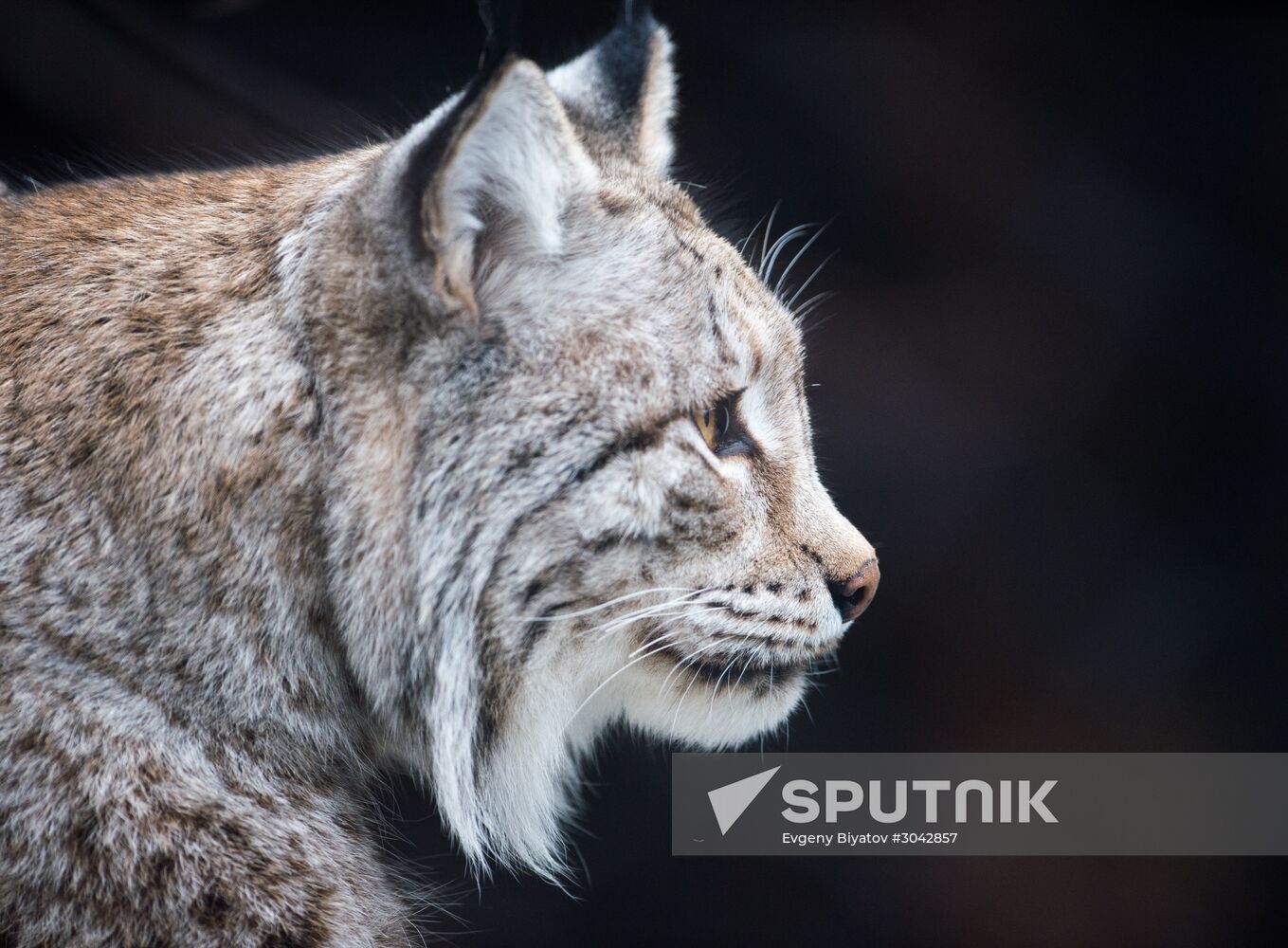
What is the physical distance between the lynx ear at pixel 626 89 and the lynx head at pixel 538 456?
7 centimetres

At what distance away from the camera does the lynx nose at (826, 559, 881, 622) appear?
0.95 metres

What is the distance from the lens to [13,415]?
84 centimetres

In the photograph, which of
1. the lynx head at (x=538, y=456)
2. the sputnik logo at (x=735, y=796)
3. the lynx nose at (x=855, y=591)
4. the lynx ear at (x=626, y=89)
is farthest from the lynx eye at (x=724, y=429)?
the sputnik logo at (x=735, y=796)

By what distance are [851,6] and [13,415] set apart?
2.83 feet

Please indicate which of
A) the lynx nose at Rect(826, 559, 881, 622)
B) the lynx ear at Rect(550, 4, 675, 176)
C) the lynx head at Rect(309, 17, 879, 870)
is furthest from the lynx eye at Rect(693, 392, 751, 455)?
→ the lynx ear at Rect(550, 4, 675, 176)

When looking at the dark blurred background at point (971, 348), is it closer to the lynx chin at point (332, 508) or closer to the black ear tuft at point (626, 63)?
the black ear tuft at point (626, 63)

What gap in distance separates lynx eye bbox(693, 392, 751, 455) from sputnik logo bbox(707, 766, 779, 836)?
369 millimetres

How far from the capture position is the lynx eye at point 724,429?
91 centimetres

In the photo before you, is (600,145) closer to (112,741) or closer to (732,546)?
(732,546)

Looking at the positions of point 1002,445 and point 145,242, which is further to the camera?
point 1002,445

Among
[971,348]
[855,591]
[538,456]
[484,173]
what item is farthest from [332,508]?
[971,348]

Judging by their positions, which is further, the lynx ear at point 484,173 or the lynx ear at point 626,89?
the lynx ear at point 626,89

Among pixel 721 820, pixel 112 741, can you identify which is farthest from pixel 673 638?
pixel 112 741

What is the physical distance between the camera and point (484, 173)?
80 centimetres
